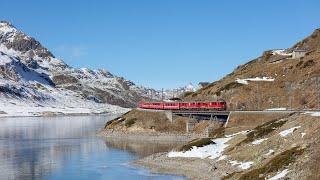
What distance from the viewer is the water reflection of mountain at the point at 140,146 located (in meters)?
108

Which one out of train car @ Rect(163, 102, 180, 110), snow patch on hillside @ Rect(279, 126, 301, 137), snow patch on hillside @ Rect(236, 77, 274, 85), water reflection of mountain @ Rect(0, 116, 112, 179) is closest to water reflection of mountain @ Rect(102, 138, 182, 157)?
water reflection of mountain @ Rect(0, 116, 112, 179)

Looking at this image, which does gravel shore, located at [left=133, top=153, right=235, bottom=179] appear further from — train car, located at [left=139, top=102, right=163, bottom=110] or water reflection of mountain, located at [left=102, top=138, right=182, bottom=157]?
train car, located at [left=139, top=102, right=163, bottom=110]

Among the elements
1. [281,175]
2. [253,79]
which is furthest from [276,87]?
[281,175]

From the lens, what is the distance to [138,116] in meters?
153

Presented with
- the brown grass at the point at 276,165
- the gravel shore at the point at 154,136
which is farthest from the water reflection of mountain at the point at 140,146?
the brown grass at the point at 276,165

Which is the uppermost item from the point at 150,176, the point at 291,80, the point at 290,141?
the point at 291,80

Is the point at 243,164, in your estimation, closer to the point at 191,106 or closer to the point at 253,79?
the point at 191,106

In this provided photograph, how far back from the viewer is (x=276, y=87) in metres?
139

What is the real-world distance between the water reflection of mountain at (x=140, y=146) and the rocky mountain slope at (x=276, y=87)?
2759 centimetres

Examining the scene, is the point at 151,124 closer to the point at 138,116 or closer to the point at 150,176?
the point at 138,116

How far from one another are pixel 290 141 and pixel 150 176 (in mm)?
21240

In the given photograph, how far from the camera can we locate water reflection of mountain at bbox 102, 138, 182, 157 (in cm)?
10812

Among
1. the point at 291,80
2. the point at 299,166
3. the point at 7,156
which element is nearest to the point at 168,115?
the point at 291,80

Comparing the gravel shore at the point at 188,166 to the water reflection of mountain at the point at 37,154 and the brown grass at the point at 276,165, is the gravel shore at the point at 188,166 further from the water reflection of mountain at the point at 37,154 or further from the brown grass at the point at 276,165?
the water reflection of mountain at the point at 37,154
